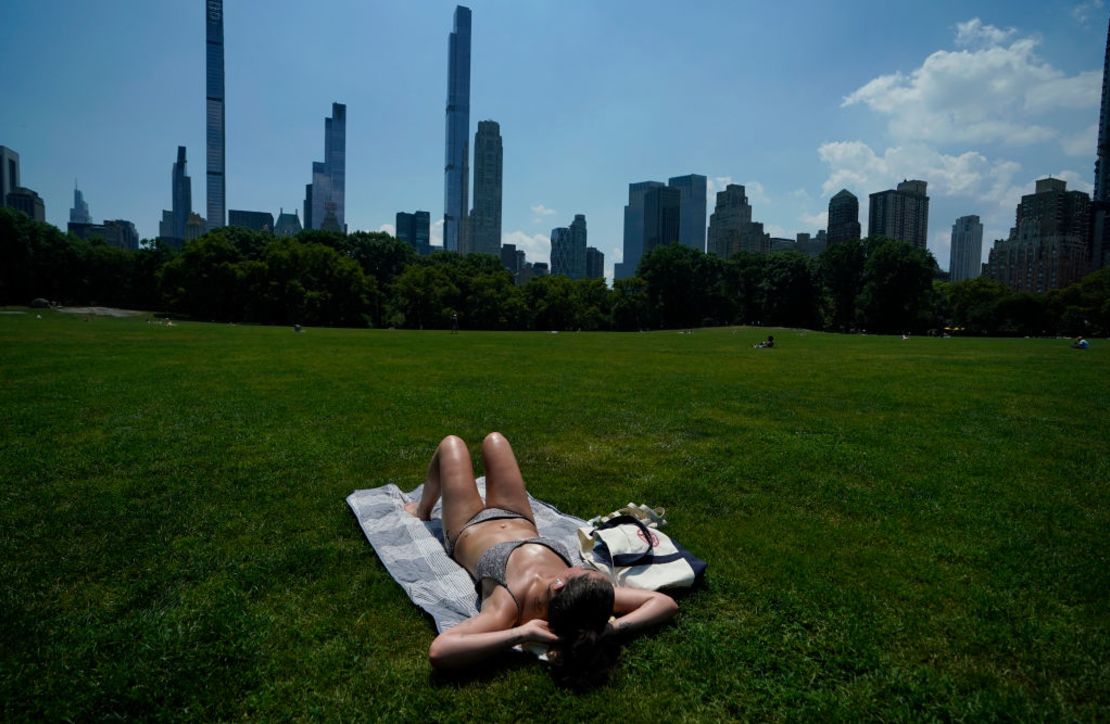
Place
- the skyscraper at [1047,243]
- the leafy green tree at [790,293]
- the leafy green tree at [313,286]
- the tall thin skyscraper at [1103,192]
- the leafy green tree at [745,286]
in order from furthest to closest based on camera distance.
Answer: the skyscraper at [1047,243], the tall thin skyscraper at [1103,192], the leafy green tree at [745,286], the leafy green tree at [790,293], the leafy green tree at [313,286]

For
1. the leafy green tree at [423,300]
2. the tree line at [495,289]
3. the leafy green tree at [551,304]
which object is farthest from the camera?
the leafy green tree at [551,304]

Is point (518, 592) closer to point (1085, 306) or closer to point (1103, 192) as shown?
point (1085, 306)

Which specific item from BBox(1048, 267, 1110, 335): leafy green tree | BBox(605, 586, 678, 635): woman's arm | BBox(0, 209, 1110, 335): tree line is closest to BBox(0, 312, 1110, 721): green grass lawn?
BBox(605, 586, 678, 635): woman's arm

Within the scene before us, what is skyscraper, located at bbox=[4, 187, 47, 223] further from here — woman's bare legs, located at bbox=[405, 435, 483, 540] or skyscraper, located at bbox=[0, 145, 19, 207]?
woman's bare legs, located at bbox=[405, 435, 483, 540]

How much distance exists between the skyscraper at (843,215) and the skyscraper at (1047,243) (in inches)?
1490

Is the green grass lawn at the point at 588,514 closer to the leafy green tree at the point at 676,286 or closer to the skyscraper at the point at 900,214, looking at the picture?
the leafy green tree at the point at 676,286

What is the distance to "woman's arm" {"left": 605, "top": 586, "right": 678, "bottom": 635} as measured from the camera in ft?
12.6

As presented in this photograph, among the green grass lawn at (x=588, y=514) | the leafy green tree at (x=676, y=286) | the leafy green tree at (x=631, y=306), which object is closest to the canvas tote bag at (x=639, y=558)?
the green grass lawn at (x=588, y=514)

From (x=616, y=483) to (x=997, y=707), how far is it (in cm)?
435

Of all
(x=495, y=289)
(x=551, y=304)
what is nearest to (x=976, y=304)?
(x=551, y=304)

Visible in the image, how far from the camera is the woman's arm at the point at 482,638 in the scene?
3438mm

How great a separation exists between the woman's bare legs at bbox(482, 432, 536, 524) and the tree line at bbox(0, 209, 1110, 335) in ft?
218

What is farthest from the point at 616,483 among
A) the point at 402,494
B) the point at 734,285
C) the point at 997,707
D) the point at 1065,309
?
the point at 1065,309

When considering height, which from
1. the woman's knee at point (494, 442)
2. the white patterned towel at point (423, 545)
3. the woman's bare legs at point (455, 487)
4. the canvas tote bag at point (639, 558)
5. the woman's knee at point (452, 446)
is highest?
the woman's knee at point (494, 442)
